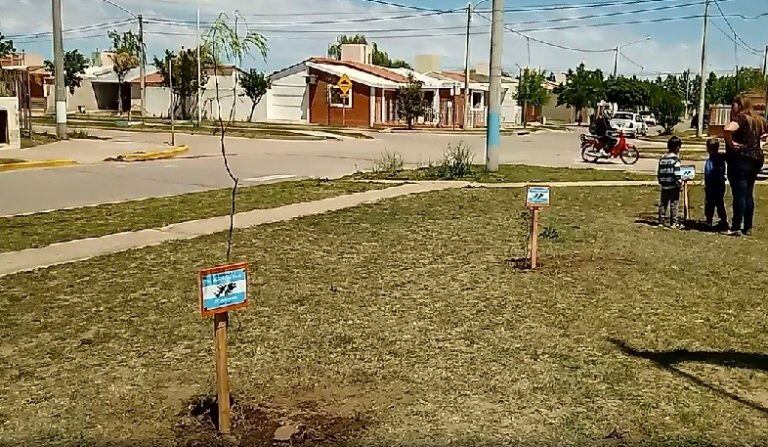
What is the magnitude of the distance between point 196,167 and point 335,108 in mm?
38468

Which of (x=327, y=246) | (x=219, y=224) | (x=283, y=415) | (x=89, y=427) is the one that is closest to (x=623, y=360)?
(x=283, y=415)

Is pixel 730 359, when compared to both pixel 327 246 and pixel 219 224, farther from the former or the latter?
pixel 219 224

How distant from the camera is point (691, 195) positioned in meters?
15.7

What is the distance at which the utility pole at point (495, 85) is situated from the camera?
18328 millimetres

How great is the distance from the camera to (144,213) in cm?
1234

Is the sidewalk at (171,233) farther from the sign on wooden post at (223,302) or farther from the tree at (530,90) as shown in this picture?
the tree at (530,90)

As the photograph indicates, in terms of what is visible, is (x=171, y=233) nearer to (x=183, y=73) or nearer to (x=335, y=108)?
(x=183, y=73)

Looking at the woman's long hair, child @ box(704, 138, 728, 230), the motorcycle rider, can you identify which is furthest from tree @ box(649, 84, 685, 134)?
the woman's long hair

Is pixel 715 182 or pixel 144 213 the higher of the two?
pixel 715 182

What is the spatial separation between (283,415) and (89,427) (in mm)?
993

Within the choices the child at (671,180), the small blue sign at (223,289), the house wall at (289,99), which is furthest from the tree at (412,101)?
the small blue sign at (223,289)

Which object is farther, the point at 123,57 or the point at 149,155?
the point at 123,57

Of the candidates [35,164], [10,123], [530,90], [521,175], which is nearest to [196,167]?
[35,164]

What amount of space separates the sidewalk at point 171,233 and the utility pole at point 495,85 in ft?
10.8
